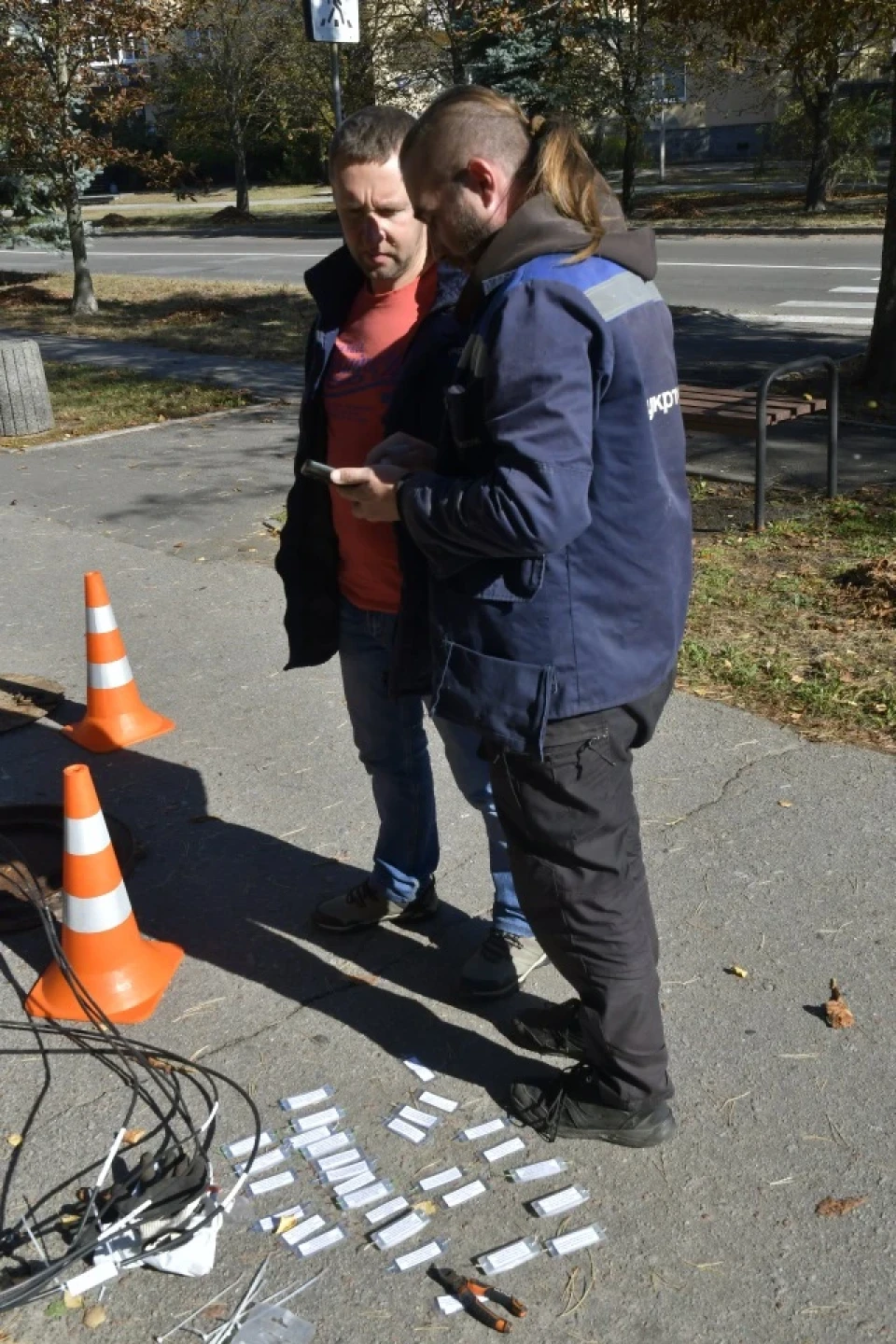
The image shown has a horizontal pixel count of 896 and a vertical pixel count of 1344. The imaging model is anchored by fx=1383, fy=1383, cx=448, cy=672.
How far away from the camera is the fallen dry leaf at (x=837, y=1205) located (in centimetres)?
270

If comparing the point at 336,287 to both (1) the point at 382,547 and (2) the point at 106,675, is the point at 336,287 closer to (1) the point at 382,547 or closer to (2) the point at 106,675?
(1) the point at 382,547

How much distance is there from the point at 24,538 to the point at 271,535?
145 cm

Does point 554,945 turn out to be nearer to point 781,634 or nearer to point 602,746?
point 602,746

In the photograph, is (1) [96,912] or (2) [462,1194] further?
(1) [96,912]

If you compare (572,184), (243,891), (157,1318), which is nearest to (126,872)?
(243,891)

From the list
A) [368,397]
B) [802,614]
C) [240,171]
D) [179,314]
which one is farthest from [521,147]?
[240,171]

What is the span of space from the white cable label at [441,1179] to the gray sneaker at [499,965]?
2.08ft

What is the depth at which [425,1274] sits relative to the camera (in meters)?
2.60

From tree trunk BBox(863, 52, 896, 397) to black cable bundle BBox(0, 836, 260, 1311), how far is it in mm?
8486

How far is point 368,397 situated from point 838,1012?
184 centimetres

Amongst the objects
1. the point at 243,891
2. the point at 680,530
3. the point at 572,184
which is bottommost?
the point at 243,891

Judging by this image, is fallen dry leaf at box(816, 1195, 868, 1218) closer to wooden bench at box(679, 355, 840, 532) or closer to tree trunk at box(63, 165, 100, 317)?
wooden bench at box(679, 355, 840, 532)

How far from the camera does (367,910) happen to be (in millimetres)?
3795

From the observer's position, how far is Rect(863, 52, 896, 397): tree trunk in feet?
33.6
